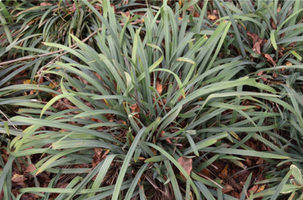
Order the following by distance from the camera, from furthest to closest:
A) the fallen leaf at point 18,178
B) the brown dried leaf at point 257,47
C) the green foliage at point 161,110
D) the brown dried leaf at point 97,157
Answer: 1. the brown dried leaf at point 257,47
2. the fallen leaf at point 18,178
3. the brown dried leaf at point 97,157
4. the green foliage at point 161,110

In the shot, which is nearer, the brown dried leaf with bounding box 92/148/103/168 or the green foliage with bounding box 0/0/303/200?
the green foliage with bounding box 0/0/303/200

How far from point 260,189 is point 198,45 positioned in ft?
3.34

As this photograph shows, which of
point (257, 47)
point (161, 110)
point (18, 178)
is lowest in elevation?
point (18, 178)

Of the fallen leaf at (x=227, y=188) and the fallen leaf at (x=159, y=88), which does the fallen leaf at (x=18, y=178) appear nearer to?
the fallen leaf at (x=159, y=88)

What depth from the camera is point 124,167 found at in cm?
125

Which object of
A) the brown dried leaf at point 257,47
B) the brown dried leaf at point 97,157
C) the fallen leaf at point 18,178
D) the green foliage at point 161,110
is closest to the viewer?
the green foliage at point 161,110

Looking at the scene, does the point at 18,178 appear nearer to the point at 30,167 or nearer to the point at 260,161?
the point at 30,167

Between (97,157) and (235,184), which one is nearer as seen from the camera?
(97,157)

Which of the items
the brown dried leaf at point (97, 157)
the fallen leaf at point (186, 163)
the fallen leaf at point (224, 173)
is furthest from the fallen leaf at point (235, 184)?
the brown dried leaf at point (97, 157)

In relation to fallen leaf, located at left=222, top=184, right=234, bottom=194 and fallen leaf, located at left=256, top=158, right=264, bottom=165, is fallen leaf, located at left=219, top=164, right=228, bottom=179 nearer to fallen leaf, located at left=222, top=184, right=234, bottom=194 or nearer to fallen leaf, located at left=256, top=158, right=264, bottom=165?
fallen leaf, located at left=222, top=184, right=234, bottom=194

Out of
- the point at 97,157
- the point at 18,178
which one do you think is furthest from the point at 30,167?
the point at 97,157

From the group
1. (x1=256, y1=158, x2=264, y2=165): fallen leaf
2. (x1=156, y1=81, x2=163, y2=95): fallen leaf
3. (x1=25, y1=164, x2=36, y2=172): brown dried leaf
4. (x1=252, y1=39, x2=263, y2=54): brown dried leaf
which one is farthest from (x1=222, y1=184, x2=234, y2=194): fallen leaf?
(x1=25, y1=164, x2=36, y2=172): brown dried leaf

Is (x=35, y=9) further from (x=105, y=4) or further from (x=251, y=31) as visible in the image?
(x=251, y=31)

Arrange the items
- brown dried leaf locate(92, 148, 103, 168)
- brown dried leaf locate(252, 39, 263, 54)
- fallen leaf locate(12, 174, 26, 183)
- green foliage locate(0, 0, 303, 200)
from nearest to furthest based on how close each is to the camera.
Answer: green foliage locate(0, 0, 303, 200) < brown dried leaf locate(92, 148, 103, 168) < fallen leaf locate(12, 174, 26, 183) < brown dried leaf locate(252, 39, 263, 54)
